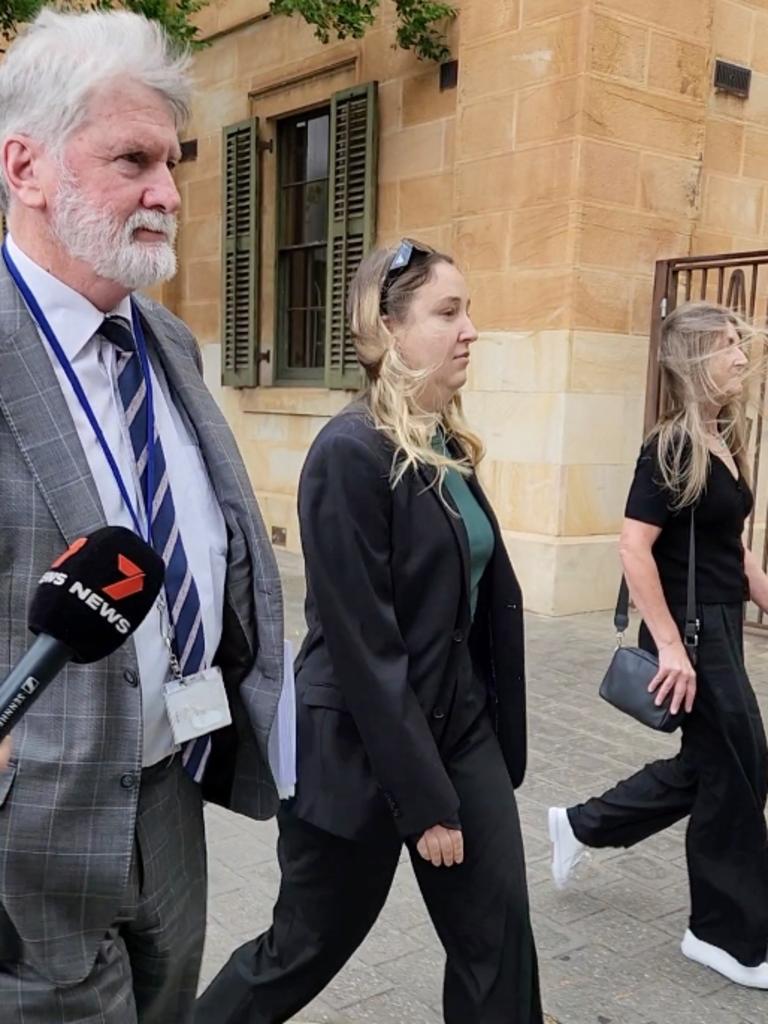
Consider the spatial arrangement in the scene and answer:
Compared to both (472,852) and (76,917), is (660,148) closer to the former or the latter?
(472,852)

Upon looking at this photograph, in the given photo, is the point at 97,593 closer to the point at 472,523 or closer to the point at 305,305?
the point at 472,523

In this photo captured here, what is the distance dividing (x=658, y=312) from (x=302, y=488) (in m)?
5.72

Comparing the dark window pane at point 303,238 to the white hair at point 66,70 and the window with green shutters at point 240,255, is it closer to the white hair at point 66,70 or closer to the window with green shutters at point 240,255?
the window with green shutters at point 240,255

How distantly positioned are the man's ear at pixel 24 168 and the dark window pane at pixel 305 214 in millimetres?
8189

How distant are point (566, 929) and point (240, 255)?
321 inches

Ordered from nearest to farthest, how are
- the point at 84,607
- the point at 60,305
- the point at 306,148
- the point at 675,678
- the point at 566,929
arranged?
the point at 84,607 < the point at 60,305 < the point at 675,678 < the point at 566,929 < the point at 306,148

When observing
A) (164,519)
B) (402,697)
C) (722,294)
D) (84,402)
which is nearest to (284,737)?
(402,697)

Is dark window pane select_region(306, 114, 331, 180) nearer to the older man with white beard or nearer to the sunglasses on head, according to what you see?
the sunglasses on head

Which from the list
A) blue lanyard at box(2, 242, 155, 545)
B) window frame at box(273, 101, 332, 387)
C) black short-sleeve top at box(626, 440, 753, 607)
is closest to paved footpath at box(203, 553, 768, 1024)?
black short-sleeve top at box(626, 440, 753, 607)

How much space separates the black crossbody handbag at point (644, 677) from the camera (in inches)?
122

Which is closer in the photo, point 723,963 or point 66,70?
point 66,70

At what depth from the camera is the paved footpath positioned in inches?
115

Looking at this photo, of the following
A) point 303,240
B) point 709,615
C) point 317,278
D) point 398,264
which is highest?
point 303,240

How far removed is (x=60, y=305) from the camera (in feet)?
5.46
